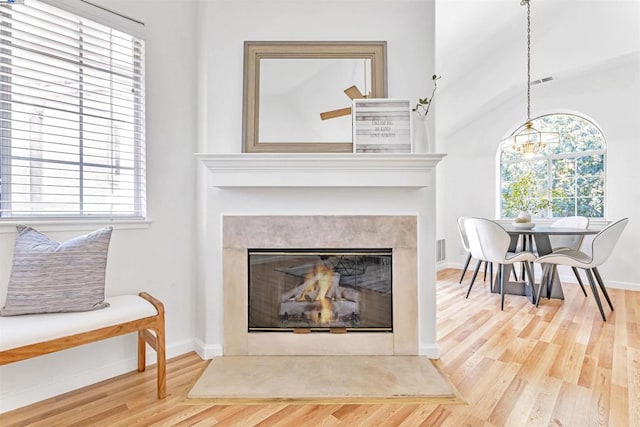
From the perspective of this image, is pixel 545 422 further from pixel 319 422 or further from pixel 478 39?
pixel 478 39

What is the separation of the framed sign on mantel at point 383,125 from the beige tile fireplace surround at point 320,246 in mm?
470

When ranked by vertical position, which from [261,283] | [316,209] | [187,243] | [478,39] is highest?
[478,39]

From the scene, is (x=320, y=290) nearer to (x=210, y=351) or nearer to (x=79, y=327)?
(x=210, y=351)

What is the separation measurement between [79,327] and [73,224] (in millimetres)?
634

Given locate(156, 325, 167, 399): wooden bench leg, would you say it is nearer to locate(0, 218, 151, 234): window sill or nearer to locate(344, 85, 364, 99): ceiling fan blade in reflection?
locate(0, 218, 151, 234): window sill

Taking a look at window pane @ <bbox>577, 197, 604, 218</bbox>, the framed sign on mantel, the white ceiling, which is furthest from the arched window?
the framed sign on mantel

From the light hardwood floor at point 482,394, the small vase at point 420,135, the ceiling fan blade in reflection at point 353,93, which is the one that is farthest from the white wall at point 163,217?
the small vase at point 420,135

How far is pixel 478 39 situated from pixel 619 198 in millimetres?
2653

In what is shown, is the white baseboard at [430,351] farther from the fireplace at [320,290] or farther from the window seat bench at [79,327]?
the window seat bench at [79,327]

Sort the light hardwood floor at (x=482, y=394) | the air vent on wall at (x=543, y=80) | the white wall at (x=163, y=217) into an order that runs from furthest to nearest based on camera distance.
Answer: the air vent on wall at (x=543, y=80) < the white wall at (x=163, y=217) < the light hardwood floor at (x=482, y=394)

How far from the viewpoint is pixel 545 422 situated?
1427mm

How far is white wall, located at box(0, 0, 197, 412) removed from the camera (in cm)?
182

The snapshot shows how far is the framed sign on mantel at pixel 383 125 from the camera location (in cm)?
200

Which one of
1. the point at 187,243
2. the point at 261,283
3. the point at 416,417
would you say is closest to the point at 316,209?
the point at 261,283
